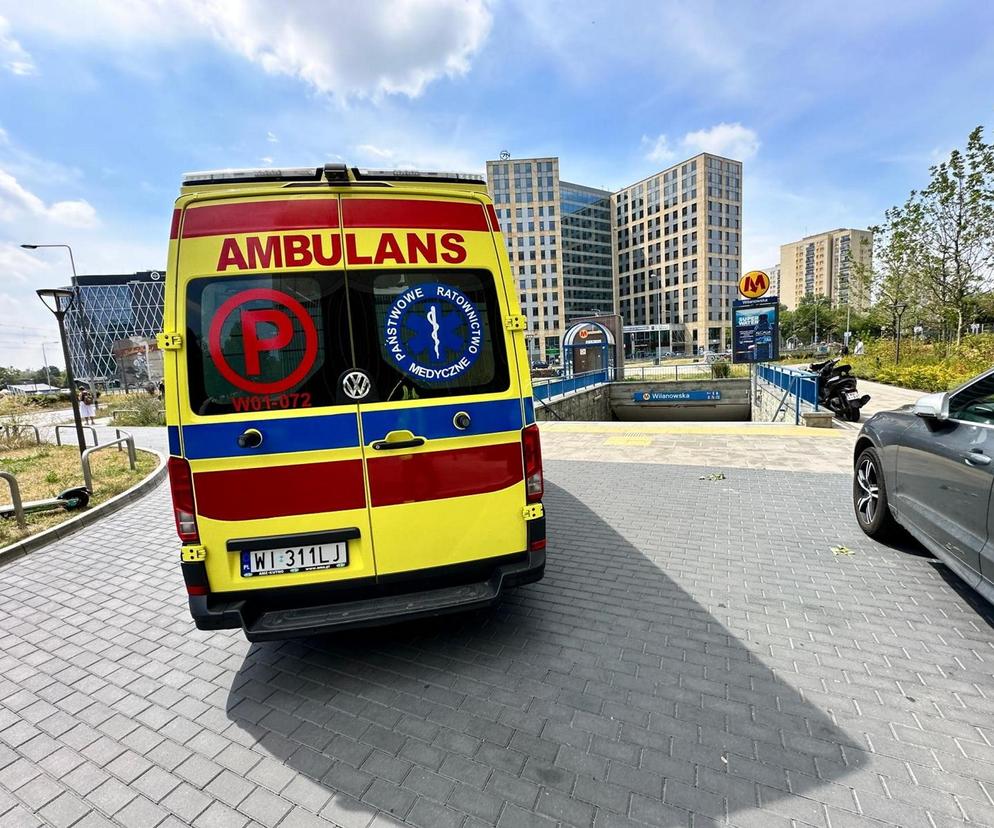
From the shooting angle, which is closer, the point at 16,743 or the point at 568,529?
the point at 16,743

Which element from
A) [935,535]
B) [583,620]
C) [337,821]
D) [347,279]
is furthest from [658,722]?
[347,279]

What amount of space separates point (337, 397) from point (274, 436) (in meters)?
0.39

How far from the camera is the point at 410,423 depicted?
2.77m

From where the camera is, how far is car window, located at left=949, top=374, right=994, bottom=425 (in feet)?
10.1

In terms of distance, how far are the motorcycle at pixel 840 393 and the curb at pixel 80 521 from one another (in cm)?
1393

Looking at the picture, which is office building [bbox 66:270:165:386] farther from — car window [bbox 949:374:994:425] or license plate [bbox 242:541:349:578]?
car window [bbox 949:374:994:425]

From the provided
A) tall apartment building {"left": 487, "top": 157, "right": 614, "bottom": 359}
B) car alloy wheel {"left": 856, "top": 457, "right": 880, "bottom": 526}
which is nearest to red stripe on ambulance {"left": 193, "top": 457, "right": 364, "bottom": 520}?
car alloy wheel {"left": 856, "top": 457, "right": 880, "bottom": 526}

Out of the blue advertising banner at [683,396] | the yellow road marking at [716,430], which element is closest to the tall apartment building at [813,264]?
the blue advertising banner at [683,396]

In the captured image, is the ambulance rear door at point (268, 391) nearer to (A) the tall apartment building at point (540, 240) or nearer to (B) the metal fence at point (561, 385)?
(B) the metal fence at point (561, 385)

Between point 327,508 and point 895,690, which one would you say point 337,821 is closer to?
point 327,508

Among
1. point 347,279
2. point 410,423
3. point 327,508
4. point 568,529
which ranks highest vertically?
point 347,279

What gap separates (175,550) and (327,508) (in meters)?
3.90

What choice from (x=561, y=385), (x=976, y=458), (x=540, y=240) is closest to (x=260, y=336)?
(x=976, y=458)

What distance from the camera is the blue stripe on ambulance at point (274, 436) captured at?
2594mm
